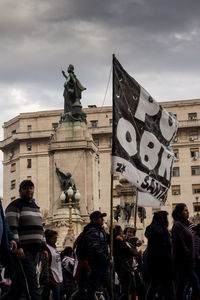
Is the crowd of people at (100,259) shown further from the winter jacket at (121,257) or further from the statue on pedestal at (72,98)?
the statue on pedestal at (72,98)

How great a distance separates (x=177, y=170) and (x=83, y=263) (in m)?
67.6

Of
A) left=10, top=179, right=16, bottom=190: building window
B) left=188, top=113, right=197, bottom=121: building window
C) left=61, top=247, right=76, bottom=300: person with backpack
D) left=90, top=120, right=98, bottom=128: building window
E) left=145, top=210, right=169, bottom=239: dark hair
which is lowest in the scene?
left=61, top=247, right=76, bottom=300: person with backpack

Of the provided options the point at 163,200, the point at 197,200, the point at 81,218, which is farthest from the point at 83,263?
the point at 197,200

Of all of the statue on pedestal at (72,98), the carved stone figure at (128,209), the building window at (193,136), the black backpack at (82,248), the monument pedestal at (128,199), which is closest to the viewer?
the black backpack at (82,248)

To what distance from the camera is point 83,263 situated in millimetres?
10297

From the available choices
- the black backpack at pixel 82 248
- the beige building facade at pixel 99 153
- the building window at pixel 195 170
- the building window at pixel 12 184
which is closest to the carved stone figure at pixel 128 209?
the black backpack at pixel 82 248

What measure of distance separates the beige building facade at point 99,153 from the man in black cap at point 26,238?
64.0 meters

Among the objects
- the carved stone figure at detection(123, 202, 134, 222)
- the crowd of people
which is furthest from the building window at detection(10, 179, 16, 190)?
the crowd of people

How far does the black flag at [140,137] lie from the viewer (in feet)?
34.6

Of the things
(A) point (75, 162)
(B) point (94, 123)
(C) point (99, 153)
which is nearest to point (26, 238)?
(A) point (75, 162)

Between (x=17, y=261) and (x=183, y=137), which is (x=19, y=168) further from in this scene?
(x=17, y=261)

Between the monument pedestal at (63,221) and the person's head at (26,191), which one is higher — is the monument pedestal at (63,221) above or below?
below

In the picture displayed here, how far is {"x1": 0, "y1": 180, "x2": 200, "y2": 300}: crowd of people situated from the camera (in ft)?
29.3

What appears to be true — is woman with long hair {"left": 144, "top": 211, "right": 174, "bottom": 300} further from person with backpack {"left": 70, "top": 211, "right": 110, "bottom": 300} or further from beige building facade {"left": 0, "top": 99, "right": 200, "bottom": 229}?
beige building facade {"left": 0, "top": 99, "right": 200, "bottom": 229}
